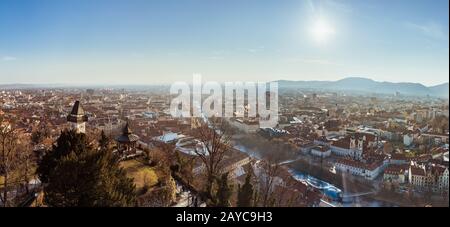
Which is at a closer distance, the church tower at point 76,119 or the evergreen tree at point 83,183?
the evergreen tree at point 83,183

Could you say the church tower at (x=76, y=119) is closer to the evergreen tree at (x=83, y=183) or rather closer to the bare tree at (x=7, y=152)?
the bare tree at (x=7, y=152)

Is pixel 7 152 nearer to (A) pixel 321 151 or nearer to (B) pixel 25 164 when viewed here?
(B) pixel 25 164

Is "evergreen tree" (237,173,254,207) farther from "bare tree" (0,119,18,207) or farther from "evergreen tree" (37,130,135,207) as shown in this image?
"bare tree" (0,119,18,207)

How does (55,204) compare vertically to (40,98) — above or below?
below

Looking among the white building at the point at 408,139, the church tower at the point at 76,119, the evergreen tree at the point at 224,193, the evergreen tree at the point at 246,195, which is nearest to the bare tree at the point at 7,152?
the church tower at the point at 76,119

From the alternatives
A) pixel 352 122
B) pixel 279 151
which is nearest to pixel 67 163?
pixel 279 151

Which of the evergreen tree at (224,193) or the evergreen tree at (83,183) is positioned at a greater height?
the evergreen tree at (83,183)

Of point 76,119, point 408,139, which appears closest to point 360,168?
point 408,139

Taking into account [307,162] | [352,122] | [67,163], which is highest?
[67,163]
